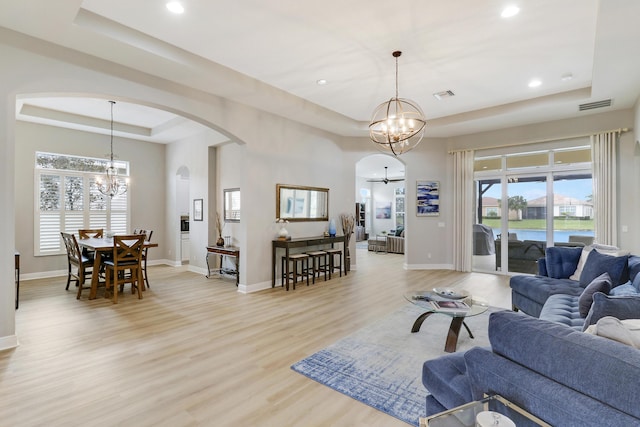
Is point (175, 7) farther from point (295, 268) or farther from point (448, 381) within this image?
point (295, 268)

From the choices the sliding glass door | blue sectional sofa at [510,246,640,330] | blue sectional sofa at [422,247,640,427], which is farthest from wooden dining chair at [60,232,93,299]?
the sliding glass door

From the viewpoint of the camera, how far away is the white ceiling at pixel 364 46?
2967 mm

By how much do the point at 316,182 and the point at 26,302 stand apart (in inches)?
207

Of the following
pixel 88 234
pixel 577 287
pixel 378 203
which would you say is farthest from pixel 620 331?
pixel 378 203

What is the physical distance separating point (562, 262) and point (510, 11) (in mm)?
3208

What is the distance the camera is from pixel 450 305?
3.19m

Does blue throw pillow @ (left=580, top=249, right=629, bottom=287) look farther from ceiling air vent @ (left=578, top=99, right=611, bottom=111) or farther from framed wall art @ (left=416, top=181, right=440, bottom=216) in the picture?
framed wall art @ (left=416, top=181, right=440, bottom=216)

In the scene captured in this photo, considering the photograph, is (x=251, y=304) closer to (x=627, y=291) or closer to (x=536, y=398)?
(x=536, y=398)

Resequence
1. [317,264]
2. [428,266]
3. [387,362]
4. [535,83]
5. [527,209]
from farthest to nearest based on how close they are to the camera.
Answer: [428,266] < [317,264] < [527,209] < [535,83] < [387,362]

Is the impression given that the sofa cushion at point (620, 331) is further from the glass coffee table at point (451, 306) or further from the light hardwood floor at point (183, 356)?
the glass coffee table at point (451, 306)

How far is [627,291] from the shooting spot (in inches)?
108

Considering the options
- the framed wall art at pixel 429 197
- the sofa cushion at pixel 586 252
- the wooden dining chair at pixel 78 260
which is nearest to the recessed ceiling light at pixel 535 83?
the sofa cushion at pixel 586 252

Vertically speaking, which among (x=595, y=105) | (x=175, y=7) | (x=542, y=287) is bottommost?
(x=542, y=287)

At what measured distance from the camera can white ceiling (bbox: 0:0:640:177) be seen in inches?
117
